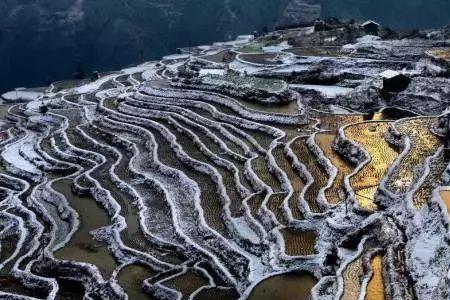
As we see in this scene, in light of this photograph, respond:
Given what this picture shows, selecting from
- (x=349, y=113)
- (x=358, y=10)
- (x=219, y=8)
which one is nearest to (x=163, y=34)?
(x=219, y=8)

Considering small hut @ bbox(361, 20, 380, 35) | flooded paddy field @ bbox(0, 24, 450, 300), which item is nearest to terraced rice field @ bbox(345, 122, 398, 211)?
flooded paddy field @ bbox(0, 24, 450, 300)

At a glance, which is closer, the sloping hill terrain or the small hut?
the small hut

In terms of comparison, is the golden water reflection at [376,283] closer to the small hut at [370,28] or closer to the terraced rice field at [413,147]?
the terraced rice field at [413,147]

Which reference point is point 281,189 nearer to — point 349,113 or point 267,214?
point 267,214

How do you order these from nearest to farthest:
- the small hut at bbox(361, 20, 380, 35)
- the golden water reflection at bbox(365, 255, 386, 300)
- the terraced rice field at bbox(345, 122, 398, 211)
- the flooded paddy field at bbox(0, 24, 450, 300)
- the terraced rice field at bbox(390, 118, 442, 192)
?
the golden water reflection at bbox(365, 255, 386, 300)
the flooded paddy field at bbox(0, 24, 450, 300)
the terraced rice field at bbox(390, 118, 442, 192)
the terraced rice field at bbox(345, 122, 398, 211)
the small hut at bbox(361, 20, 380, 35)

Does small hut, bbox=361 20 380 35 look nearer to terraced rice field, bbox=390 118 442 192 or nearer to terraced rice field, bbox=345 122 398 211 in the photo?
terraced rice field, bbox=345 122 398 211

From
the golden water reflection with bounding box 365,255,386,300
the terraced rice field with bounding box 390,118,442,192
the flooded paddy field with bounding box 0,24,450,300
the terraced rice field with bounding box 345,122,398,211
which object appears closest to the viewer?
the golden water reflection with bounding box 365,255,386,300

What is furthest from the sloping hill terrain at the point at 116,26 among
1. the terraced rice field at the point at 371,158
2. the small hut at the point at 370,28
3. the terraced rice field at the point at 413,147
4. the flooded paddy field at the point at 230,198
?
the terraced rice field at the point at 413,147

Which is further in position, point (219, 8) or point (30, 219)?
point (219, 8)

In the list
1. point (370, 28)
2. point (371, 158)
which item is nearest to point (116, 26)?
point (370, 28)
